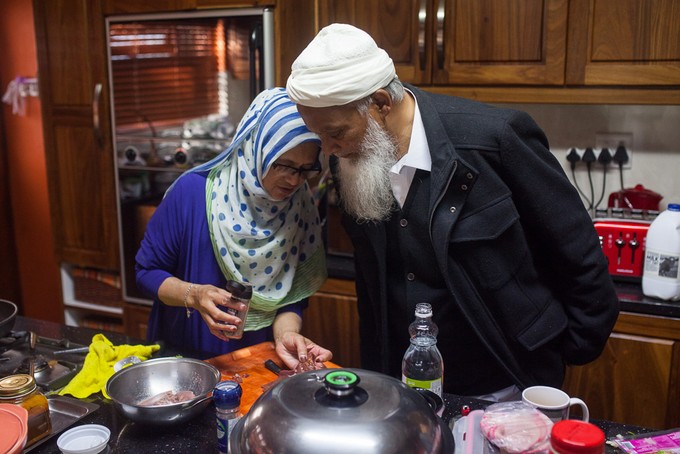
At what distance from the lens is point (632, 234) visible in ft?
7.56

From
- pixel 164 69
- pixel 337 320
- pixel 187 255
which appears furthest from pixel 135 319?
pixel 187 255

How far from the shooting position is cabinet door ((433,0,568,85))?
90.1 inches

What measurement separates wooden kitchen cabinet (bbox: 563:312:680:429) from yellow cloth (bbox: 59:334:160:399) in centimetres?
150

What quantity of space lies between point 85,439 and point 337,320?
1495mm

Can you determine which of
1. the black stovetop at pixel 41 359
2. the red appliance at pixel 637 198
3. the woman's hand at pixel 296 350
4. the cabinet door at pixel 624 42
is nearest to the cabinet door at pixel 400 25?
the cabinet door at pixel 624 42

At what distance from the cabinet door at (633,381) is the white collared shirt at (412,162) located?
1.11 m

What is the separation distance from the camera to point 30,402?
3.94 ft

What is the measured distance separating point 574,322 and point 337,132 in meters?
0.73

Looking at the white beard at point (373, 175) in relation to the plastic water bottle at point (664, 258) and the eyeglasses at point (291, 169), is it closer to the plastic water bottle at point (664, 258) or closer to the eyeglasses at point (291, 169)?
the eyeglasses at point (291, 169)

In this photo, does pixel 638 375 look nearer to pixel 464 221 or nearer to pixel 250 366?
pixel 464 221

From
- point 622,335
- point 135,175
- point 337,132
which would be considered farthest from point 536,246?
point 135,175

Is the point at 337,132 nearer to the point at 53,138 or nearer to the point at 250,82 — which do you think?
the point at 250,82

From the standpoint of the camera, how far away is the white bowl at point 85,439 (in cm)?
114

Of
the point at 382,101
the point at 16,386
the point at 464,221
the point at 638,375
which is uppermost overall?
the point at 382,101
